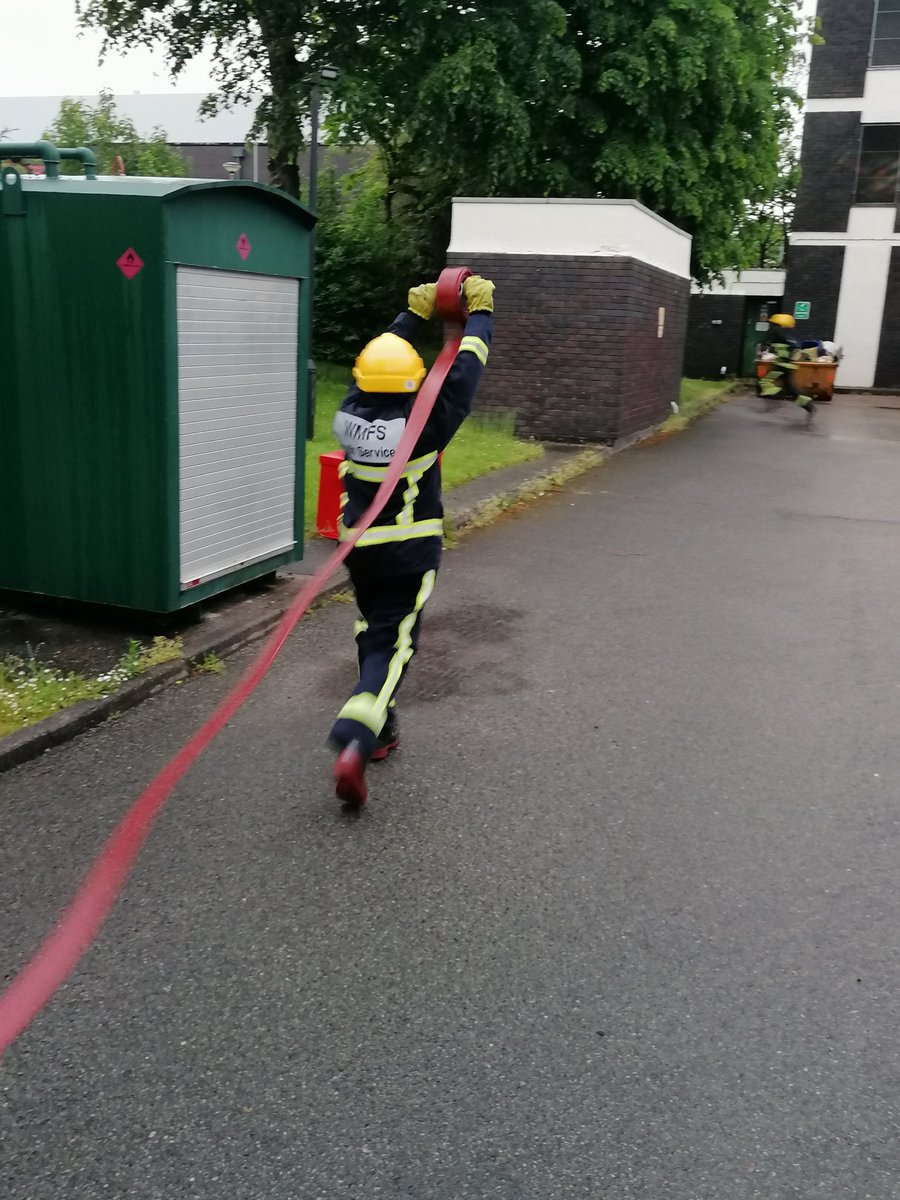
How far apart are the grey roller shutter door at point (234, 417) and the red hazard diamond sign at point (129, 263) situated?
0.20 m

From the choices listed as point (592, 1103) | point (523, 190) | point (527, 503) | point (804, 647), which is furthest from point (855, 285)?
point (592, 1103)

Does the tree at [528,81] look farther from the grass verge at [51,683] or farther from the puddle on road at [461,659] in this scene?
the grass verge at [51,683]

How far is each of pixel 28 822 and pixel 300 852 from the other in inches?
38.9

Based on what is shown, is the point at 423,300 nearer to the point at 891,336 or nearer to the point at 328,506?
the point at 328,506

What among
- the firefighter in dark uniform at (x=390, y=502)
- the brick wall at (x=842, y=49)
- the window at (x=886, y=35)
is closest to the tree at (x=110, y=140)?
the brick wall at (x=842, y=49)

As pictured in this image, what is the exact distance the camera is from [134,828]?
153 inches

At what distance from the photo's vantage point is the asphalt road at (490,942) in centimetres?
255

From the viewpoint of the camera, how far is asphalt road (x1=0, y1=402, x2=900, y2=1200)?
2555mm

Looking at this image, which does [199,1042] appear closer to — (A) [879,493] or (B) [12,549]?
(B) [12,549]

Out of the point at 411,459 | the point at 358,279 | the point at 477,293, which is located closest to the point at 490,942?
the point at 411,459

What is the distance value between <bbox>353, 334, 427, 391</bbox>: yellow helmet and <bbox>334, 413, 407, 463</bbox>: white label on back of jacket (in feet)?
0.41

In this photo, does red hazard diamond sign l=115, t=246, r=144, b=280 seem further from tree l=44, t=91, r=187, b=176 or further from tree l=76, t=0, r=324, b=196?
tree l=44, t=91, r=187, b=176

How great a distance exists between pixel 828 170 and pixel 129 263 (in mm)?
28908

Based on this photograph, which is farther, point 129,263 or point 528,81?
point 528,81
